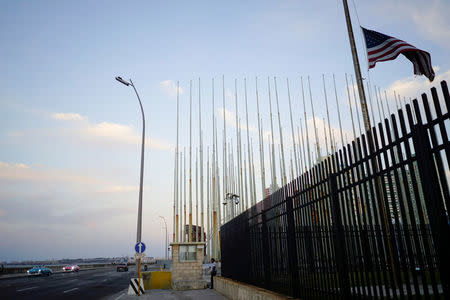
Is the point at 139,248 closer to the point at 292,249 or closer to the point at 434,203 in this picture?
the point at 292,249

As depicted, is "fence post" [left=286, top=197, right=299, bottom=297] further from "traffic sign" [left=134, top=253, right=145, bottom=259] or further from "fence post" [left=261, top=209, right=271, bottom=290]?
"traffic sign" [left=134, top=253, right=145, bottom=259]

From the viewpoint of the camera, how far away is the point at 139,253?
16.6 m

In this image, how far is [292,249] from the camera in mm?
7523

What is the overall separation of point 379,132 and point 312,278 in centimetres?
367

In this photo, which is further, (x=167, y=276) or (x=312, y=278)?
(x=167, y=276)

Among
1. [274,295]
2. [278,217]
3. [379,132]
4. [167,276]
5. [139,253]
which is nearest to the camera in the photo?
[379,132]

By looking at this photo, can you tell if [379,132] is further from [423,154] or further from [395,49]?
[395,49]

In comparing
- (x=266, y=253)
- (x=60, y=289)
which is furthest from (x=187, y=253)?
(x=266, y=253)

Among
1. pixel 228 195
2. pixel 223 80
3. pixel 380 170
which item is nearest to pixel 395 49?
pixel 380 170

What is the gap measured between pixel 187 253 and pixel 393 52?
57.1 feet

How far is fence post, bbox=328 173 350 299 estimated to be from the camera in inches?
216

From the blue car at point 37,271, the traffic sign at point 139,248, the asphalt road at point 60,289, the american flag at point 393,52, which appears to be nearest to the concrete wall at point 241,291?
the traffic sign at point 139,248

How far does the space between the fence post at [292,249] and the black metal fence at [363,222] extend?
23 millimetres

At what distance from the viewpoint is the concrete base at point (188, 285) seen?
1977cm
